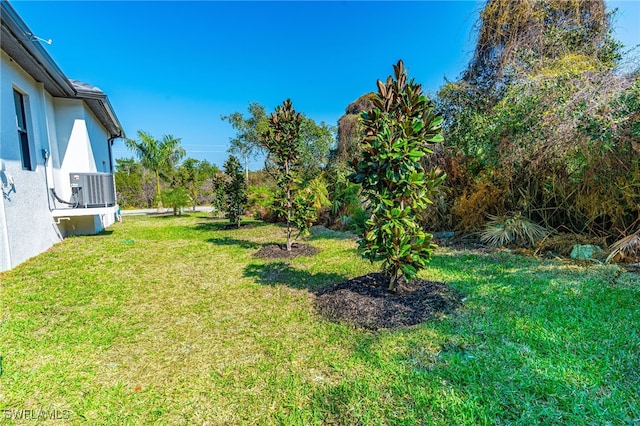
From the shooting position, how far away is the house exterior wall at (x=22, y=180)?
4898mm

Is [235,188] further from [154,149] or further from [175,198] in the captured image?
[154,149]

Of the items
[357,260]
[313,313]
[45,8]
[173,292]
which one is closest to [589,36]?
[357,260]

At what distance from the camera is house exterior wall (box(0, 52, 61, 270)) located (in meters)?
4.90

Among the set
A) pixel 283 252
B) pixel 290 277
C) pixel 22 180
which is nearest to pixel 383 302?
pixel 290 277

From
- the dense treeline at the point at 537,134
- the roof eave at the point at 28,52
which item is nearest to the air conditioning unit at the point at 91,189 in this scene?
the roof eave at the point at 28,52

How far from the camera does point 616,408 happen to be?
175 cm

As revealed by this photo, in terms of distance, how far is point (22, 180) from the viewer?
5.50 metres

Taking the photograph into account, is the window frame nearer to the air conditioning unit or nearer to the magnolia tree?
the air conditioning unit

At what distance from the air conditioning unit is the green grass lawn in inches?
130

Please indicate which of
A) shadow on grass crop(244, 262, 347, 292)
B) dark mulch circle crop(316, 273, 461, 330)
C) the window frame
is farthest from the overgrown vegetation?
the window frame

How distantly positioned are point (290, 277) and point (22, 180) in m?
5.52

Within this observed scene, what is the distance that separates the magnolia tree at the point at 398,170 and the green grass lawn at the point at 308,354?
86cm

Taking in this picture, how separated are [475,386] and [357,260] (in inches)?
144

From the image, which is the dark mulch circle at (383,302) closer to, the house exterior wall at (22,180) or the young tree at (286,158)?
the young tree at (286,158)
